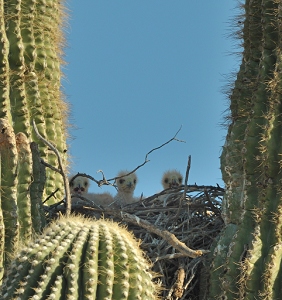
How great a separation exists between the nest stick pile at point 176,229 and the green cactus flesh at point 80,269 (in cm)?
57

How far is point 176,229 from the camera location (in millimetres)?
5078

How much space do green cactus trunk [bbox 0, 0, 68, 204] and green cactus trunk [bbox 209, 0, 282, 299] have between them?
1.62 metres

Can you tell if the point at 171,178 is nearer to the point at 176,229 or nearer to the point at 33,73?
the point at 33,73

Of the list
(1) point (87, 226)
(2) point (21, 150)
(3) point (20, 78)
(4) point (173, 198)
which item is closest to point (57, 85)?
(3) point (20, 78)

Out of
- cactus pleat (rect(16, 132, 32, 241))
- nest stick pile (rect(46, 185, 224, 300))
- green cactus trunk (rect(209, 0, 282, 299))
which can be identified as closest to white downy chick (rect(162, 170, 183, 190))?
nest stick pile (rect(46, 185, 224, 300))

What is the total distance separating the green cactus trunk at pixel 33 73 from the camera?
5230mm

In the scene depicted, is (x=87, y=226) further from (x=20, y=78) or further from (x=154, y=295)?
(x=20, y=78)

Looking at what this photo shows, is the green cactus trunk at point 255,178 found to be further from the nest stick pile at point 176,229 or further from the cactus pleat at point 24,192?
the cactus pleat at point 24,192

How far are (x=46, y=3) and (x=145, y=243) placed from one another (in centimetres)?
222

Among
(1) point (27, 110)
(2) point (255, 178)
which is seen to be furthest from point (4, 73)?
(2) point (255, 178)

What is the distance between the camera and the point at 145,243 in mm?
4797

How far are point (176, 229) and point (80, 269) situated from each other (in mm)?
1910

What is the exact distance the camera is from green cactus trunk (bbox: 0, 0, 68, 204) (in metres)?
5.23

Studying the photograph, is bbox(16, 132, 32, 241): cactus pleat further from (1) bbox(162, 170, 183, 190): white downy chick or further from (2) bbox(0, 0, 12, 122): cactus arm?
(1) bbox(162, 170, 183, 190): white downy chick
